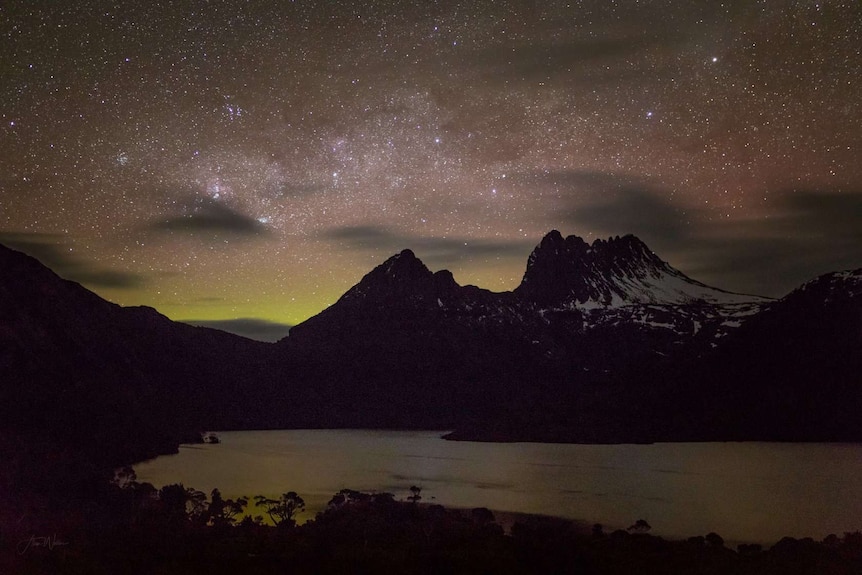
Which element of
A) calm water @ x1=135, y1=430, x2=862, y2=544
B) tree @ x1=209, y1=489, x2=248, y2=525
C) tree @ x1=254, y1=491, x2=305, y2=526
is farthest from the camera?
calm water @ x1=135, y1=430, x2=862, y2=544

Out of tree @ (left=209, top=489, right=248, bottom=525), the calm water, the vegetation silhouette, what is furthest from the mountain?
the vegetation silhouette

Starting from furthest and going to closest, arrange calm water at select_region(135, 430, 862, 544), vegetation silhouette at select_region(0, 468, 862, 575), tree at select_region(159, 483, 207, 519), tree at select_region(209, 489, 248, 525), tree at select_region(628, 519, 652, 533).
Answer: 1. calm water at select_region(135, 430, 862, 544)
2. tree at select_region(628, 519, 652, 533)
3. tree at select_region(159, 483, 207, 519)
4. tree at select_region(209, 489, 248, 525)
5. vegetation silhouette at select_region(0, 468, 862, 575)

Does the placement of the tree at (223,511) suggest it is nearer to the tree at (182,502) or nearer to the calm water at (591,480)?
the tree at (182,502)

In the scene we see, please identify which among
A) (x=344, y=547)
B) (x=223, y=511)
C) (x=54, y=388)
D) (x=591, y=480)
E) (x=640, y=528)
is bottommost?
(x=591, y=480)

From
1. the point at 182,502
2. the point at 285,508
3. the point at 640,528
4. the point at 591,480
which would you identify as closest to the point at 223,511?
the point at 182,502

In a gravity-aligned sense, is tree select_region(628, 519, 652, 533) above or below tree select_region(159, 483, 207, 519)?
below

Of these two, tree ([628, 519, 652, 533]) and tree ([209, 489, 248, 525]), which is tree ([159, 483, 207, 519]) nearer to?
tree ([209, 489, 248, 525])

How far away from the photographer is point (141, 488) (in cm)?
9175

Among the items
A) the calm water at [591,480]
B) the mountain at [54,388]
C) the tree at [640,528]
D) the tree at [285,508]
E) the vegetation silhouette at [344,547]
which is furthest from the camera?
the mountain at [54,388]

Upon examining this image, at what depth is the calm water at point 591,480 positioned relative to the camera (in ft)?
308

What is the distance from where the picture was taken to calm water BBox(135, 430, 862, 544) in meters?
93.8

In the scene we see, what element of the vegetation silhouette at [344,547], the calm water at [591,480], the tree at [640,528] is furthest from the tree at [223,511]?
the tree at [640,528]

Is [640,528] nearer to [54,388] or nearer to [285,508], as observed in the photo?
[285,508]

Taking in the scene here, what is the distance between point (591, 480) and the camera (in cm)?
12900
